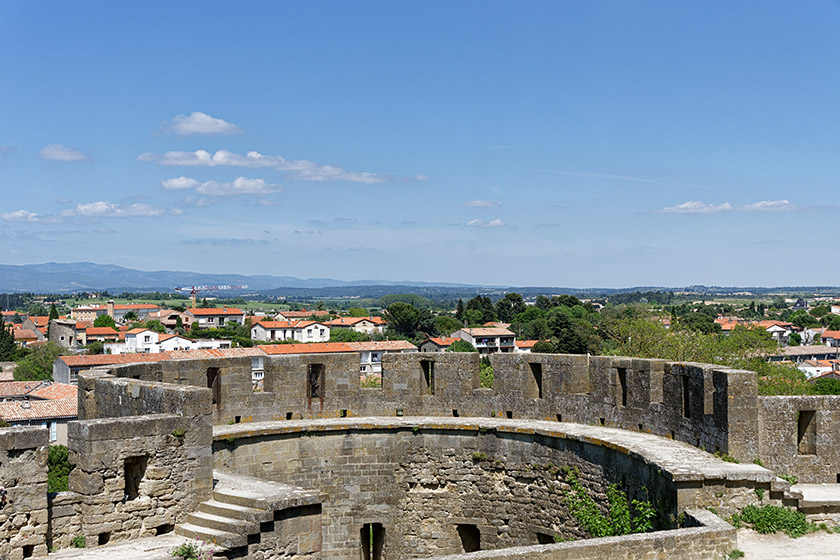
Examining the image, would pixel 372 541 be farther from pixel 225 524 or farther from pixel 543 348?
pixel 543 348

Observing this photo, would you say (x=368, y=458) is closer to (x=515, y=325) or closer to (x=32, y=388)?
(x=32, y=388)

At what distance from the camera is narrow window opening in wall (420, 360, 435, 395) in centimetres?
→ 1520

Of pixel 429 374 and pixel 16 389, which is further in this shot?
pixel 16 389

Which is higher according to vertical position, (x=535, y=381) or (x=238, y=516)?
(x=535, y=381)

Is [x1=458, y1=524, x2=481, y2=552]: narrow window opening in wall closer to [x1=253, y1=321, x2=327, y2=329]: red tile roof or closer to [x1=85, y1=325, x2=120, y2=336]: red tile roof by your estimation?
[x1=253, y1=321, x2=327, y2=329]: red tile roof

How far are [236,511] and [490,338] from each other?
104406 millimetres

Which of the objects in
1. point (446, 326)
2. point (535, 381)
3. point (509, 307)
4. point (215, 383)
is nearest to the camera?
point (215, 383)

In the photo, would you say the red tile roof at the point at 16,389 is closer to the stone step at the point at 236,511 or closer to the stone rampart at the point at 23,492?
the stone step at the point at 236,511

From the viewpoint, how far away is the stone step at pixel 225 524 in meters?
9.62

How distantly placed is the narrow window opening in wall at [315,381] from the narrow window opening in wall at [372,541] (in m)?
2.36

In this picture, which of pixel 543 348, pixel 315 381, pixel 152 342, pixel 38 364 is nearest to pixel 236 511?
pixel 315 381

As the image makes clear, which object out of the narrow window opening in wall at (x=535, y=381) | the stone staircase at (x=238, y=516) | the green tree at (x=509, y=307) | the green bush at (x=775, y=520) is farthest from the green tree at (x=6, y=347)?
the green bush at (x=775, y=520)

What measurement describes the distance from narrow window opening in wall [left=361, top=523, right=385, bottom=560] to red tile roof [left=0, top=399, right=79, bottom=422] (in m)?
49.0

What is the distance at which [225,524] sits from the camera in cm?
966
